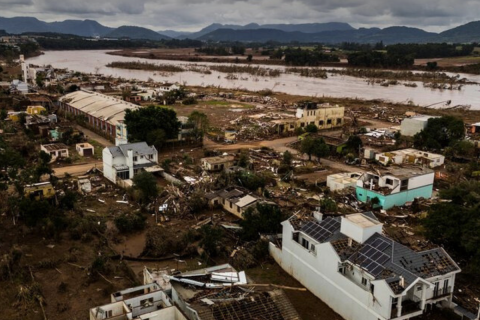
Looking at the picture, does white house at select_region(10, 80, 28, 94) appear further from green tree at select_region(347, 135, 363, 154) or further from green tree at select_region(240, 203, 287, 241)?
green tree at select_region(240, 203, 287, 241)

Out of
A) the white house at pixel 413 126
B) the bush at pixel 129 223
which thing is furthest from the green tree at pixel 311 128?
the bush at pixel 129 223

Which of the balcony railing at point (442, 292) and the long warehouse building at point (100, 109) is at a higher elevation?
the long warehouse building at point (100, 109)

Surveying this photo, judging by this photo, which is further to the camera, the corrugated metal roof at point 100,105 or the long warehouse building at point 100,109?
the corrugated metal roof at point 100,105

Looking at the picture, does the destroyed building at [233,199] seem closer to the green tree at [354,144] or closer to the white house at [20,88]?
the green tree at [354,144]

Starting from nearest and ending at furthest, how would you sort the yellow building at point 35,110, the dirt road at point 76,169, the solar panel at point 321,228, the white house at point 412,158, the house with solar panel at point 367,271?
the house with solar panel at point 367,271
the solar panel at point 321,228
the dirt road at point 76,169
the white house at point 412,158
the yellow building at point 35,110

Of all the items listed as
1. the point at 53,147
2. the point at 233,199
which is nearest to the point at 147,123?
the point at 53,147

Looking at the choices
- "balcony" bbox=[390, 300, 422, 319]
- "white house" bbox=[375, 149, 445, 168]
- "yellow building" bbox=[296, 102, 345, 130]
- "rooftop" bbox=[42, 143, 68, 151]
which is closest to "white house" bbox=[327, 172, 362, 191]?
"white house" bbox=[375, 149, 445, 168]
